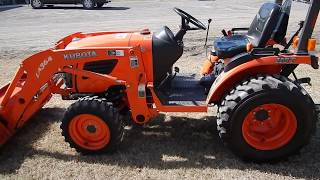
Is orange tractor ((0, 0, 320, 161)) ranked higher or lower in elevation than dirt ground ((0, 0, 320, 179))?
higher

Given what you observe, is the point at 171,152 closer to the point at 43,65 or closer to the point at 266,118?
the point at 266,118

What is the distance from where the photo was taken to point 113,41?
4332 millimetres

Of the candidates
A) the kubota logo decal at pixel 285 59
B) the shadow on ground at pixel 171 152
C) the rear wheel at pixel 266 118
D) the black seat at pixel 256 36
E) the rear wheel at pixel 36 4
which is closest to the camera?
the rear wheel at pixel 266 118

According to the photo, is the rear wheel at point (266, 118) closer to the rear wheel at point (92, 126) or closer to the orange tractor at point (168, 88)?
the orange tractor at point (168, 88)

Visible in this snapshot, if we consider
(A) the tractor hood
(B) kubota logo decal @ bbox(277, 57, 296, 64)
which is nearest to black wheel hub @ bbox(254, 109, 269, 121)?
(B) kubota logo decal @ bbox(277, 57, 296, 64)

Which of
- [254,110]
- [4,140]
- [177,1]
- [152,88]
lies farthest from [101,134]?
[177,1]

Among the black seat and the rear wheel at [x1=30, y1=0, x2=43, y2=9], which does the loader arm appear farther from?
the rear wheel at [x1=30, y1=0, x2=43, y2=9]

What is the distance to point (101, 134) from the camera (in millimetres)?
4207

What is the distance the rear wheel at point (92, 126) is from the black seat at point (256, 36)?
4.51 feet

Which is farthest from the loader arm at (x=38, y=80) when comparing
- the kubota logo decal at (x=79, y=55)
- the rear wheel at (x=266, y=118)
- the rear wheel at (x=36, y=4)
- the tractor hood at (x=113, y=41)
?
the rear wheel at (x=36, y=4)

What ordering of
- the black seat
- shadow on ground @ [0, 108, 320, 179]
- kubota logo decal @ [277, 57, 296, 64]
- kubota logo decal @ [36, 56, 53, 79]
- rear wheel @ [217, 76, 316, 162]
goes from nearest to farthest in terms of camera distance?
1. rear wheel @ [217, 76, 316, 162]
2. kubota logo decal @ [277, 57, 296, 64]
3. shadow on ground @ [0, 108, 320, 179]
4. the black seat
5. kubota logo decal @ [36, 56, 53, 79]

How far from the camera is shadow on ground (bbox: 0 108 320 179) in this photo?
399 cm

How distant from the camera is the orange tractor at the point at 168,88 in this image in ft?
12.6

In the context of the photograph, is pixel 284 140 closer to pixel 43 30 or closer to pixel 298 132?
pixel 298 132
